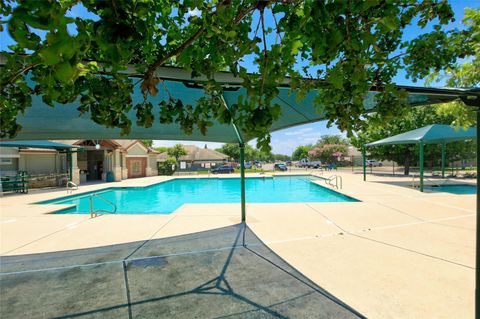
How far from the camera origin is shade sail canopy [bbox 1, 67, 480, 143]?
2.63 meters

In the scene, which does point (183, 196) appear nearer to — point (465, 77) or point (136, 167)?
point (136, 167)

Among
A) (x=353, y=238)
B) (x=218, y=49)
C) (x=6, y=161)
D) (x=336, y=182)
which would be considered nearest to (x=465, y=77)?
(x=353, y=238)

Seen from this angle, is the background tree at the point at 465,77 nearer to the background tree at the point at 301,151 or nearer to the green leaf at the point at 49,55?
the green leaf at the point at 49,55

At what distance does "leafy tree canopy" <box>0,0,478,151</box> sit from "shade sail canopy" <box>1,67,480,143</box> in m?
0.56

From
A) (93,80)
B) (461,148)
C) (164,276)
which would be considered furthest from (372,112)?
(461,148)

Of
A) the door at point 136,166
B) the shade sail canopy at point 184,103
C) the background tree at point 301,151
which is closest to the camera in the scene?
the shade sail canopy at point 184,103

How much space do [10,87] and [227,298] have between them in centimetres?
318

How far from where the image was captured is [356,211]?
7.82 meters

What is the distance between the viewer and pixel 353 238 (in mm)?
5188

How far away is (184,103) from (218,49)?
12.1 feet

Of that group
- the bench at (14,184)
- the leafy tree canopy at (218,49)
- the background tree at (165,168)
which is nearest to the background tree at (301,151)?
the background tree at (165,168)

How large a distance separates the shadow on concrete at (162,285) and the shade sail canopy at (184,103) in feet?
7.31

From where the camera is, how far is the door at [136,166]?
2520cm

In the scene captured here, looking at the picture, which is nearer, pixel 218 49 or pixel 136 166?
pixel 218 49
